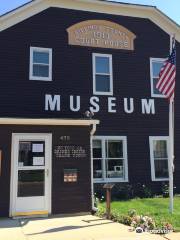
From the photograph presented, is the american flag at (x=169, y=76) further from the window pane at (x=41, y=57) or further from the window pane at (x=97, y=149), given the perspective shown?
the window pane at (x=41, y=57)

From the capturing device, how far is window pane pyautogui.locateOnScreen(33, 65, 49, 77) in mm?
15086

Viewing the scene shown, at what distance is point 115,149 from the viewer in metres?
15.6

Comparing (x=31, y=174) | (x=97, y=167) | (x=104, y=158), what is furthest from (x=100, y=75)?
(x=31, y=174)

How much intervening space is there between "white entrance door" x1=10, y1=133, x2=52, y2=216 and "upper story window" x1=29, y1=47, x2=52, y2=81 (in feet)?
13.0

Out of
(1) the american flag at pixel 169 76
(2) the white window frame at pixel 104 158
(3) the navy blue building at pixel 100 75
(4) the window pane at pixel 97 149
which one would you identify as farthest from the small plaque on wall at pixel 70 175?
(1) the american flag at pixel 169 76

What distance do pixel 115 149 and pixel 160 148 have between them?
2065mm

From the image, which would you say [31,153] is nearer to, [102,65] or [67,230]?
[67,230]

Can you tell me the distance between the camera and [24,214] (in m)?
11.1

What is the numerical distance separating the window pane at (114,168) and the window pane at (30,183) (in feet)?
14.6

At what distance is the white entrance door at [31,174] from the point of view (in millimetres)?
11190

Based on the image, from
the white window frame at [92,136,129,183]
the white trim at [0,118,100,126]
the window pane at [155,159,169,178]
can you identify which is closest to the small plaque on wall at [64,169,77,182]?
the white trim at [0,118,100,126]

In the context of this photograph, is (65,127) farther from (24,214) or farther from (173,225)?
(173,225)

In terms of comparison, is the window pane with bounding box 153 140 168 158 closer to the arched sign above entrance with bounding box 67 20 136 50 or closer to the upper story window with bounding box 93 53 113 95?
the upper story window with bounding box 93 53 113 95

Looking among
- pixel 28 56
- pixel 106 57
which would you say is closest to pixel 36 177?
pixel 28 56
